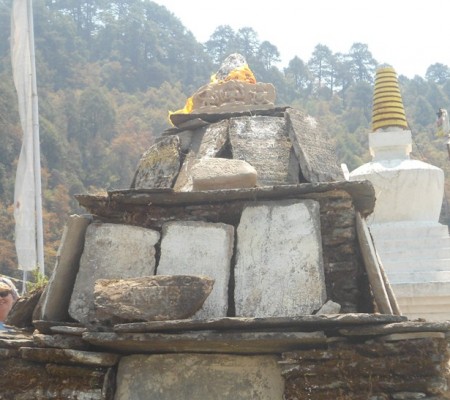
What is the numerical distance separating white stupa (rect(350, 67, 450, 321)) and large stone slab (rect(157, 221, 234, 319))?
753cm

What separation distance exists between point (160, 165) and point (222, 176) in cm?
141

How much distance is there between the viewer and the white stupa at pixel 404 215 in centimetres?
1238

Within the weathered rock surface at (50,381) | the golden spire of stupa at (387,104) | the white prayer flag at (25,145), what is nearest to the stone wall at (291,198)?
the weathered rock surface at (50,381)

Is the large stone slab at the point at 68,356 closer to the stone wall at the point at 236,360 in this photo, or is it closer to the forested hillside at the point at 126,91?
the stone wall at the point at 236,360

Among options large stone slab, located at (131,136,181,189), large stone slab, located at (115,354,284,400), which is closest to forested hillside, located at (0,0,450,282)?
large stone slab, located at (131,136,181,189)

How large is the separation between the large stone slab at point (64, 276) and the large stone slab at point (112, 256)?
0.23 feet

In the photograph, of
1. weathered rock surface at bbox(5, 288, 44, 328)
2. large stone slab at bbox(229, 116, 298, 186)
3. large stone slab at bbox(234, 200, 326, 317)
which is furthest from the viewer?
large stone slab at bbox(229, 116, 298, 186)

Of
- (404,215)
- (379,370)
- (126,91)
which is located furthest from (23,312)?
(126,91)

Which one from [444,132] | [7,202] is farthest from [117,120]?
[444,132]

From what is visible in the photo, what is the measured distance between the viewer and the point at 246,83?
7.62 metres

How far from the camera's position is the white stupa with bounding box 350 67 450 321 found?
488 inches

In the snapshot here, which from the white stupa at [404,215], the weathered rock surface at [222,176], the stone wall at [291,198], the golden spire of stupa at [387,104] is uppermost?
the golden spire of stupa at [387,104]

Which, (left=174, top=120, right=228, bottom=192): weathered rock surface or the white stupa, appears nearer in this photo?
(left=174, top=120, right=228, bottom=192): weathered rock surface

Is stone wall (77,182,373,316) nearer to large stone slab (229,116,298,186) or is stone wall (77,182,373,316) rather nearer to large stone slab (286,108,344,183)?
large stone slab (229,116,298,186)
